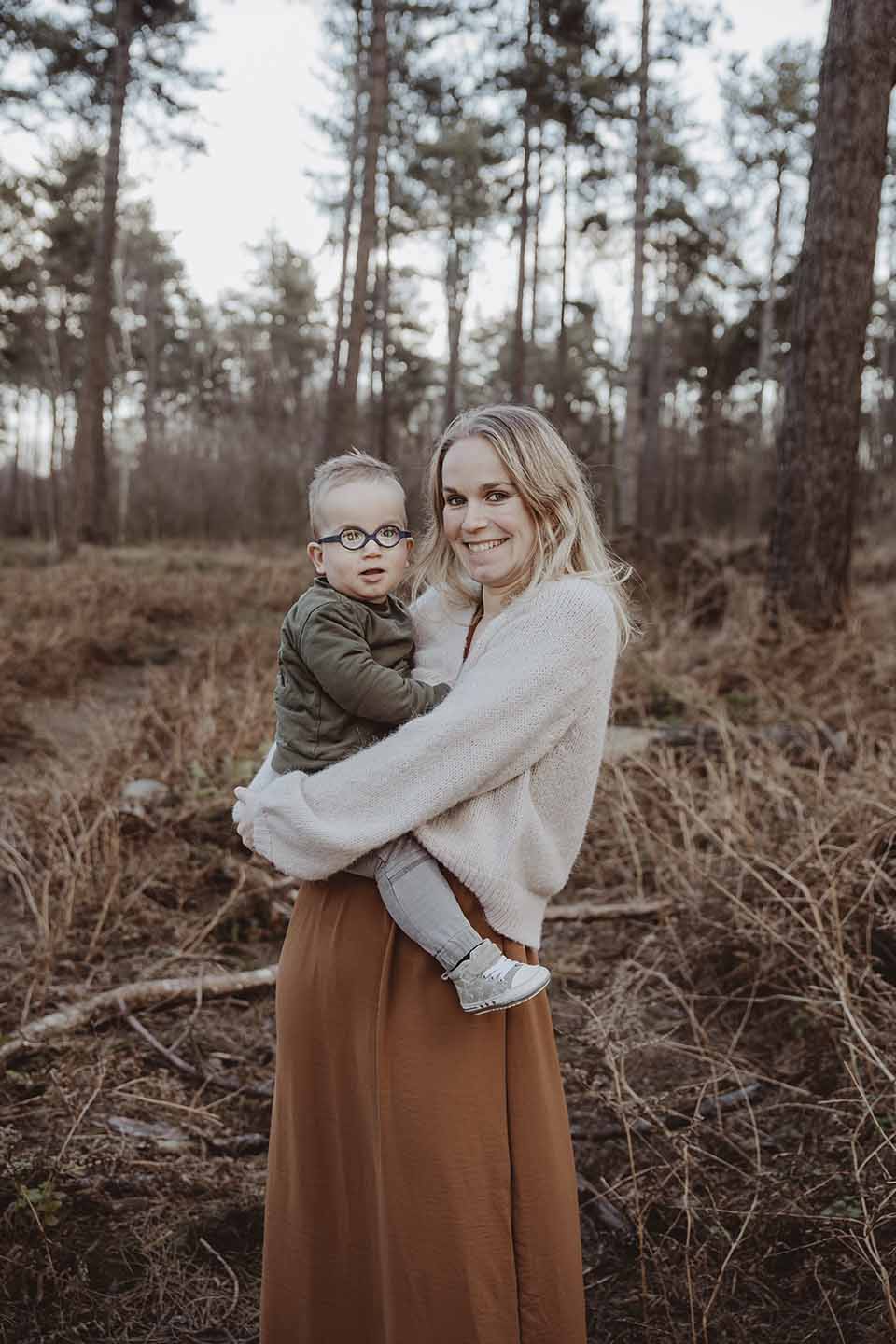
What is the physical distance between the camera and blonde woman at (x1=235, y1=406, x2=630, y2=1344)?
67.1 inches

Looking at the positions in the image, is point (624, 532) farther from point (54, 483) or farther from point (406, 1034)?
point (54, 483)

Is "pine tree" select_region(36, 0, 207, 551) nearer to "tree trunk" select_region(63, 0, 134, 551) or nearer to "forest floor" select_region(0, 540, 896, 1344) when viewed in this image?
"tree trunk" select_region(63, 0, 134, 551)

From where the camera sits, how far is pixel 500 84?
19.6m

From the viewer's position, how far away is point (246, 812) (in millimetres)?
1914

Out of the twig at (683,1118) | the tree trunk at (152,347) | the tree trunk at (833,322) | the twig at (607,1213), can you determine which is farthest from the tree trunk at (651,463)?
the twig at (607,1213)

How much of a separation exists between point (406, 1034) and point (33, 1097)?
68.0 inches

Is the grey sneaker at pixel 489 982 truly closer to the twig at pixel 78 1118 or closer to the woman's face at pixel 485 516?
the woman's face at pixel 485 516

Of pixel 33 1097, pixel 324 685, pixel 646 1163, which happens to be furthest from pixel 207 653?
pixel 324 685

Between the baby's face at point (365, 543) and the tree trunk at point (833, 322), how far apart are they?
6.13m

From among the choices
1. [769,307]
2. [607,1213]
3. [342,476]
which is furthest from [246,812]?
[769,307]

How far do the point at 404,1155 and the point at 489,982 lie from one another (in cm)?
35

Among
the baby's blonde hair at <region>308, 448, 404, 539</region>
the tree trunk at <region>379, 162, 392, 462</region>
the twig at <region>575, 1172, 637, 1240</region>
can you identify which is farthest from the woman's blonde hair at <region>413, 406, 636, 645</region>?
the tree trunk at <region>379, 162, 392, 462</region>

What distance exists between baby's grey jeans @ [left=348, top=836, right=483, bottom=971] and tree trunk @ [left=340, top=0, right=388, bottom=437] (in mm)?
12234

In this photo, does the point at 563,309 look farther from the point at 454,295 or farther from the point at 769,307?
the point at 454,295
